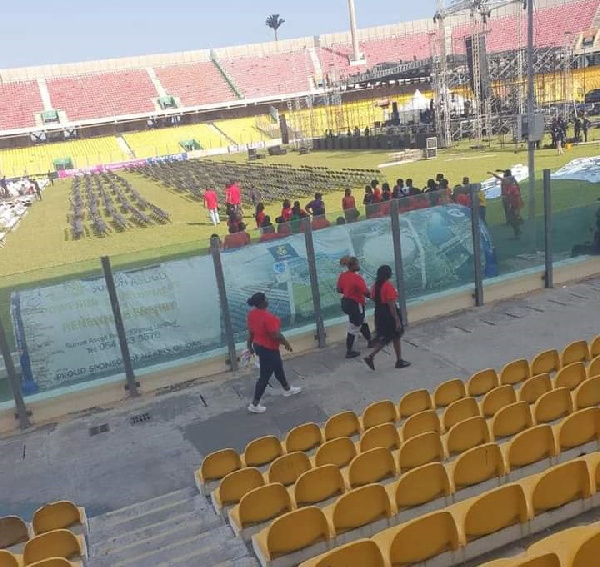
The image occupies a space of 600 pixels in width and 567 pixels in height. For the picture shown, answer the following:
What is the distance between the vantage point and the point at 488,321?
31.6 ft

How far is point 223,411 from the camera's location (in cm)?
779

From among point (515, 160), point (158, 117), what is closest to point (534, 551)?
point (515, 160)

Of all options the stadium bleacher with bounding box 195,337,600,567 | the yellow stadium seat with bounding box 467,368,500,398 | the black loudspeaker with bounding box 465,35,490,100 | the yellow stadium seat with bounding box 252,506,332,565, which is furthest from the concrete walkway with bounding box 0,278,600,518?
the black loudspeaker with bounding box 465,35,490,100

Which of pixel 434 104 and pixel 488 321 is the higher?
pixel 434 104

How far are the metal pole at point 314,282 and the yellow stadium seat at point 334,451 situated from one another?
423cm

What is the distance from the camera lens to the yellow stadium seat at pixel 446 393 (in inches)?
242

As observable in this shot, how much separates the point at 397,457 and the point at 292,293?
4.47m

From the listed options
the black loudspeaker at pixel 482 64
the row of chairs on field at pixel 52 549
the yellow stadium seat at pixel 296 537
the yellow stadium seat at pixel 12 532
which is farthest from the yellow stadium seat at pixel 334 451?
the black loudspeaker at pixel 482 64

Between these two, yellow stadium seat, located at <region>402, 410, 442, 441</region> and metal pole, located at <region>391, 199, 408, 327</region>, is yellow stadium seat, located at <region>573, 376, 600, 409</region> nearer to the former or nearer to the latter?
yellow stadium seat, located at <region>402, 410, 442, 441</region>

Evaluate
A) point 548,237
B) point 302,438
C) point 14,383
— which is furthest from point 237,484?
point 548,237

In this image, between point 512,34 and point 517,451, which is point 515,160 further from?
point 512,34

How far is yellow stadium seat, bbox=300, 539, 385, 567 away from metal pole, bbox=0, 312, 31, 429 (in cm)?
581

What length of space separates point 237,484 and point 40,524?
1630 mm

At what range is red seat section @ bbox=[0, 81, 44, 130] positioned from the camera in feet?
192
